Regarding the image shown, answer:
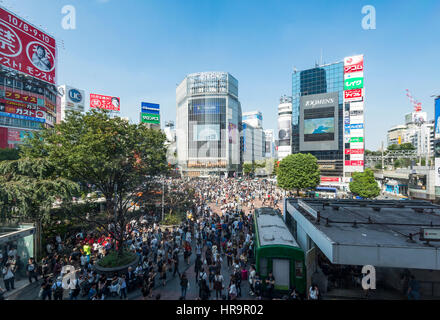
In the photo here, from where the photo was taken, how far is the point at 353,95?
168 feet

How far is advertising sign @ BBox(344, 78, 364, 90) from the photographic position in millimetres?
50281

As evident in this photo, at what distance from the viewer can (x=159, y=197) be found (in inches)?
925

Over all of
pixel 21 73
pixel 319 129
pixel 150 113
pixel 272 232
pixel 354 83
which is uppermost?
pixel 354 83

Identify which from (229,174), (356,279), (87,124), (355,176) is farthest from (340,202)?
(229,174)

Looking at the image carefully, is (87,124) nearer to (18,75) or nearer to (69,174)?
(69,174)

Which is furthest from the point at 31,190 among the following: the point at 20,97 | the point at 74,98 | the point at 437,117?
the point at 74,98

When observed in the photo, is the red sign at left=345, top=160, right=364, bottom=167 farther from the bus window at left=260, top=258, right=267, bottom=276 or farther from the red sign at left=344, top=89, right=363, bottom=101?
the bus window at left=260, top=258, right=267, bottom=276

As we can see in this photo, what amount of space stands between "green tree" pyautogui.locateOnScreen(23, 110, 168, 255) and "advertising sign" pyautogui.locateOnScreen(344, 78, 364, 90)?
51990 millimetres

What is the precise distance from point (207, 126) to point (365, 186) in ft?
184

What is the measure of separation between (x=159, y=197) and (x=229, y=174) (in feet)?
200

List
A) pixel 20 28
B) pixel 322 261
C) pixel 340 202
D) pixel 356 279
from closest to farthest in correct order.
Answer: pixel 356 279
pixel 322 261
pixel 340 202
pixel 20 28

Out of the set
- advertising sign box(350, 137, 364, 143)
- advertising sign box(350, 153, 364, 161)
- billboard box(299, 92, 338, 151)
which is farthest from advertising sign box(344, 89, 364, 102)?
advertising sign box(350, 153, 364, 161)

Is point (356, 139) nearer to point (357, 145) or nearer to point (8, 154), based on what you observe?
point (357, 145)

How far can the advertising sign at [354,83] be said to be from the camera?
50.3 metres
